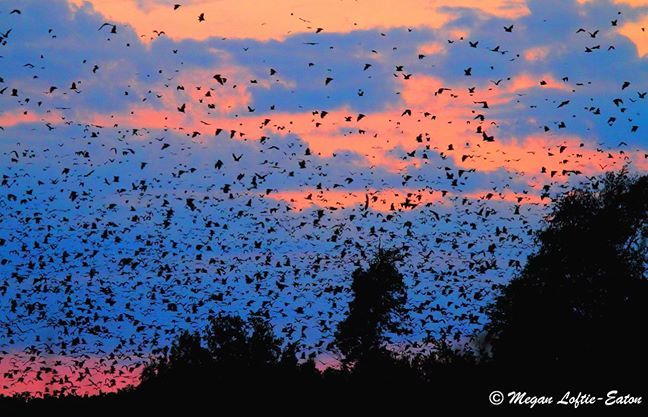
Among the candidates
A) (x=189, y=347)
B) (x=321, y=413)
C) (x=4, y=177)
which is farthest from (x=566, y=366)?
(x=189, y=347)

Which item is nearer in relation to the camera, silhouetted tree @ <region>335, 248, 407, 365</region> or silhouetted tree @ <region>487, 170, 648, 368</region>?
silhouetted tree @ <region>487, 170, 648, 368</region>

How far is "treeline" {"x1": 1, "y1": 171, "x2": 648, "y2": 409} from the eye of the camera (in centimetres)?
5219

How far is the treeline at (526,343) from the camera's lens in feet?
171

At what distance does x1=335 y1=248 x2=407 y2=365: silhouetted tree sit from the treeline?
0.24ft

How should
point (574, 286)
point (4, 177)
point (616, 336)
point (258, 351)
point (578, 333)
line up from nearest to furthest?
point (4, 177) → point (616, 336) → point (578, 333) → point (574, 286) → point (258, 351)

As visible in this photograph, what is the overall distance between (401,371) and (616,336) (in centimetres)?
1467

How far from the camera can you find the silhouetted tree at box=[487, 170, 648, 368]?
5506 centimetres

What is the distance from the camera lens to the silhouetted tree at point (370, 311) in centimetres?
7356

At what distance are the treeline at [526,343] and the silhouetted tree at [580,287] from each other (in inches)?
2.7

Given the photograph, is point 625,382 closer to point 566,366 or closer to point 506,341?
point 566,366

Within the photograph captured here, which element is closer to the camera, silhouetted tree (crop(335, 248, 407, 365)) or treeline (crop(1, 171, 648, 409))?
treeline (crop(1, 171, 648, 409))

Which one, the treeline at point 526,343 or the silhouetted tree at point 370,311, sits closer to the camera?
the treeline at point 526,343

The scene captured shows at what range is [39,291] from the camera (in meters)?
45.6

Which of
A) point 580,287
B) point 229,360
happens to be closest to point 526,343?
point 580,287
